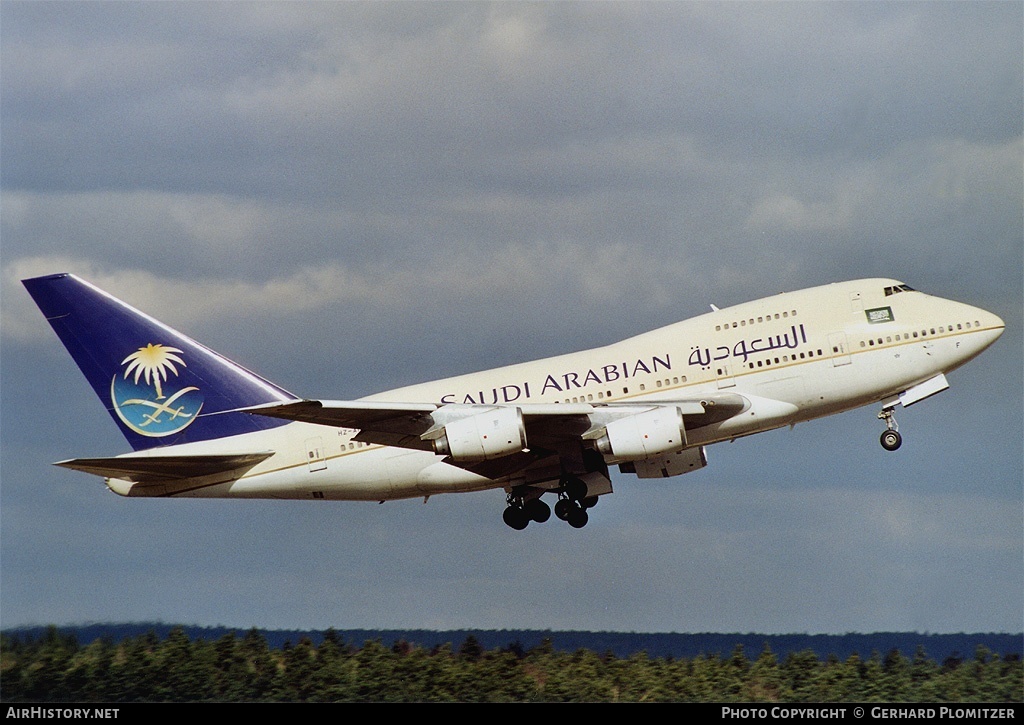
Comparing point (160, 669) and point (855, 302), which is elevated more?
point (855, 302)

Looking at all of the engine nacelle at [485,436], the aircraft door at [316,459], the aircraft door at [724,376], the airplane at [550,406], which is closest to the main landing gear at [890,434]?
the airplane at [550,406]

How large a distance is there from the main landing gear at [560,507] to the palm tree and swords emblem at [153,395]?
10.9 metres

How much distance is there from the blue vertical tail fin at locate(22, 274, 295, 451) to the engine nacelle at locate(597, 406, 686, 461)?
11955 millimetres

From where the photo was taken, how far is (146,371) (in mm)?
42656

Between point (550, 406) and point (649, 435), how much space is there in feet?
9.98

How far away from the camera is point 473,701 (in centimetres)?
3647

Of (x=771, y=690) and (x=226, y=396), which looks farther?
(x=226, y=396)

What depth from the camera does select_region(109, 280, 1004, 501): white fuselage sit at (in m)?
38.1

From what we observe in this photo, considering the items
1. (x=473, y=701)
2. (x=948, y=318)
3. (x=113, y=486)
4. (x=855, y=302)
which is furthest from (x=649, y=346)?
(x=113, y=486)

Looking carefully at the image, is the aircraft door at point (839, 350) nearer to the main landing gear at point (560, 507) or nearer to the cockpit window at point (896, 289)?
the cockpit window at point (896, 289)

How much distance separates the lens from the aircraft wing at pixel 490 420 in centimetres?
3603
